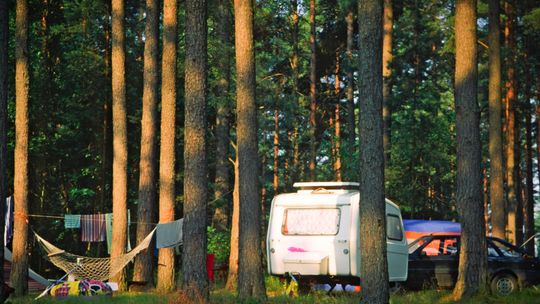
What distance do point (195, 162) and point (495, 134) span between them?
1274 cm

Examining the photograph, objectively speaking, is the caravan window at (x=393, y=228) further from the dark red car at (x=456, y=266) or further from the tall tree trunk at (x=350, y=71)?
the tall tree trunk at (x=350, y=71)

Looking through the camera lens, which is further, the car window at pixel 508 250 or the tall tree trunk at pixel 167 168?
the tall tree trunk at pixel 167 168

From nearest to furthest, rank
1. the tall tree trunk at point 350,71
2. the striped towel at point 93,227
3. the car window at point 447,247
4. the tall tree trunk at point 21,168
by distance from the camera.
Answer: the tall tree trunk at point 21,168 → the car window at point 447,247 → the striped towel at point 93,227 → the tall tree trunk at point 350,71

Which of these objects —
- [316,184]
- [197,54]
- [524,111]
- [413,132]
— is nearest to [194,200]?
[197,54]

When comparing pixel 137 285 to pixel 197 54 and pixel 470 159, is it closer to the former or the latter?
pixel 197 54

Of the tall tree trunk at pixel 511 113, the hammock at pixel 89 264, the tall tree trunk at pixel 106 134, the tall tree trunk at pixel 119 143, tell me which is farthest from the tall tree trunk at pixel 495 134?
the tall tree trunk at pixel 106 134

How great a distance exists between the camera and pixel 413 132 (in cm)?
3344

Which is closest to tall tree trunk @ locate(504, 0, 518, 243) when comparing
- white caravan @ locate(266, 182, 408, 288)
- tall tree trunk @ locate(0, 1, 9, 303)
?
white caravan @ locate(266, 182, 408, 288)

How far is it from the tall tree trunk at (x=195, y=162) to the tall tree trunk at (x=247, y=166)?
105 centimetres

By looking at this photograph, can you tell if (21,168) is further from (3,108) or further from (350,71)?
(350,71)

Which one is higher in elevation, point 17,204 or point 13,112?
point 13,112

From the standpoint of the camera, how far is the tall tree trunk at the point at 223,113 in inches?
1022

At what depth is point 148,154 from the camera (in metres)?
20.6

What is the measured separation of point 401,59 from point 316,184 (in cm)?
1839
